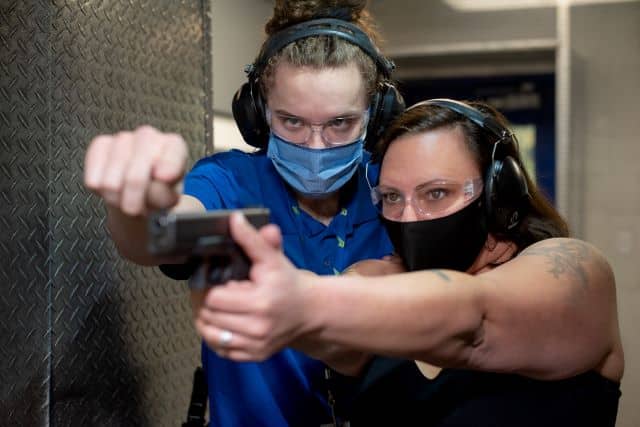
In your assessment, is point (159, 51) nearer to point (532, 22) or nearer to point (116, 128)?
point (116, 128)

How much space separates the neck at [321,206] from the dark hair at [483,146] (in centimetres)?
22

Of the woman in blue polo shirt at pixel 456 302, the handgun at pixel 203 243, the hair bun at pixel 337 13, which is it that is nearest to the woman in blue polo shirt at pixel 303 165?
the hair bun at pixel 337 13

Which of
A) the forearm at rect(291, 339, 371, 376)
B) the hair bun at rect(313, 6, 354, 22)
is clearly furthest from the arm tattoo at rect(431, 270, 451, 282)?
the hair bun at rect(313, 6, 354, 22)

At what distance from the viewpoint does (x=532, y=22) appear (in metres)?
4.45

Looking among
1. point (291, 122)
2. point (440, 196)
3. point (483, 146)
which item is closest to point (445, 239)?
point (440, 196)

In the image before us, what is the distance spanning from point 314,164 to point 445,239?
0.34 meters

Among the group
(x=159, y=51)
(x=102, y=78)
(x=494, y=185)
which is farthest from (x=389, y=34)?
(x=494, y=185)

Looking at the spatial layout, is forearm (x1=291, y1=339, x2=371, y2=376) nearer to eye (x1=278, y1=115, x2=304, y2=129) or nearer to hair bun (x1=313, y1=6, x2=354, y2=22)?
eye (x1=278, y1=115, x2=304, y2=129)

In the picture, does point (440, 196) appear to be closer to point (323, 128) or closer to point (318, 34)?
point (323, 128)

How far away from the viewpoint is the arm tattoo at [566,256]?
1257 mm

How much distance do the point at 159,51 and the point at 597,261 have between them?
1.34 meters

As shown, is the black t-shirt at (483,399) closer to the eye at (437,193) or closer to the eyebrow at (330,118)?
the eye at (437,193)

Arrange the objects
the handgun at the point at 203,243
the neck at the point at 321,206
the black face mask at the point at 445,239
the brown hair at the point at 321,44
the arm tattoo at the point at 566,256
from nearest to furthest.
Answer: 1. the handgun at the point at 203,243
2. the arm tattoo at the point at 566,256
3. the black face mask at the point at 445,239
4. the brown hair at the point at 321,44
5. the neck at the point at 321,206

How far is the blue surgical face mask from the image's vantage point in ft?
5.31
